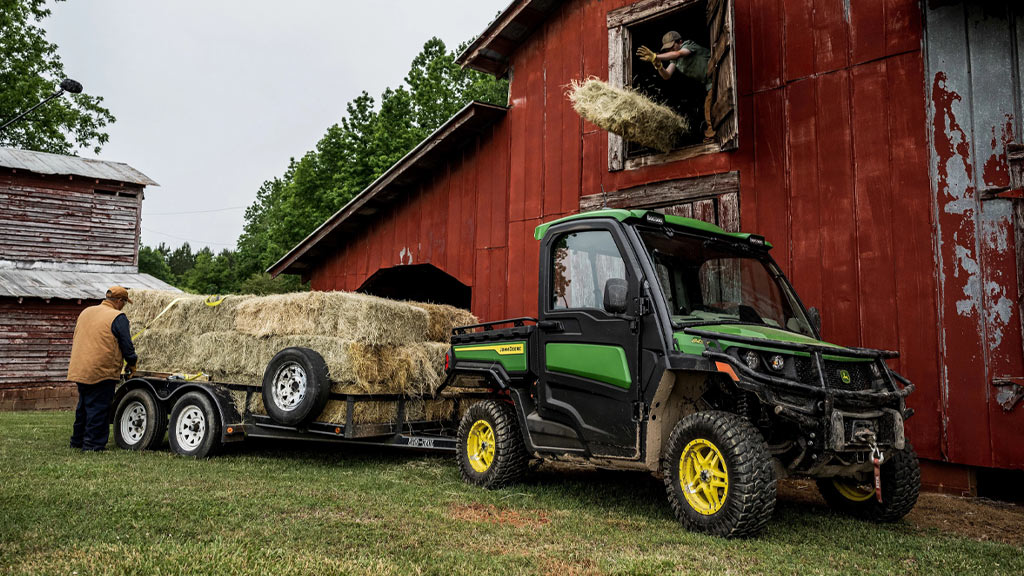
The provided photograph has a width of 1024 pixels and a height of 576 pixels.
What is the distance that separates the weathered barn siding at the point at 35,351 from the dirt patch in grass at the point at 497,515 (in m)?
20.0

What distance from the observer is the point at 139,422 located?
8742 mm

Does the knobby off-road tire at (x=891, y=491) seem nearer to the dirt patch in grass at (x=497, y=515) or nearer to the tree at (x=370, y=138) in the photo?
the dirt patch in grass at (x=497, y=515)

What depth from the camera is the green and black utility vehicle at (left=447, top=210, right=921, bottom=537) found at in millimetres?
4531

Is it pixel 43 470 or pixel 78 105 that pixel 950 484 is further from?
pixel 78 105

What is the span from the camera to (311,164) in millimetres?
35531

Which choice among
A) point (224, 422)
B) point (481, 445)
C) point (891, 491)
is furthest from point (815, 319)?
point (224, 422)

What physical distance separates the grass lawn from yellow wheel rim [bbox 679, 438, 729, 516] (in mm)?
244

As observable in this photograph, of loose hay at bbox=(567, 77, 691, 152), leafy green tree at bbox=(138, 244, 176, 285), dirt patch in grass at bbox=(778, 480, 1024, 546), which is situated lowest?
dirt patch in grass at bbox=(778, 480, 1024, 546)

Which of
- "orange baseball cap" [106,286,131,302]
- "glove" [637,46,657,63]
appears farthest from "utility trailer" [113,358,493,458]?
"glove" [637,46,657,63]

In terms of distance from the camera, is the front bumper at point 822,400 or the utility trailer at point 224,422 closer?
the front bumper at point 822,400

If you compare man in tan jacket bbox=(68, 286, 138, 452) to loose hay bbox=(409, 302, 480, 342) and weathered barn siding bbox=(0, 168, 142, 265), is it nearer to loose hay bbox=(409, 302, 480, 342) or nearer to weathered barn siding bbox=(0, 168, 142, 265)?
loose hay bbox=(409, 302, 480, 342)

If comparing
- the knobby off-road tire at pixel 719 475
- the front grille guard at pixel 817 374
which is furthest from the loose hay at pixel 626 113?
the knobby off-road tire at pixel 719 475

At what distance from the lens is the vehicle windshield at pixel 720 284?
537 cm

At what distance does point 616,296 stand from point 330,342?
3.54 metres
